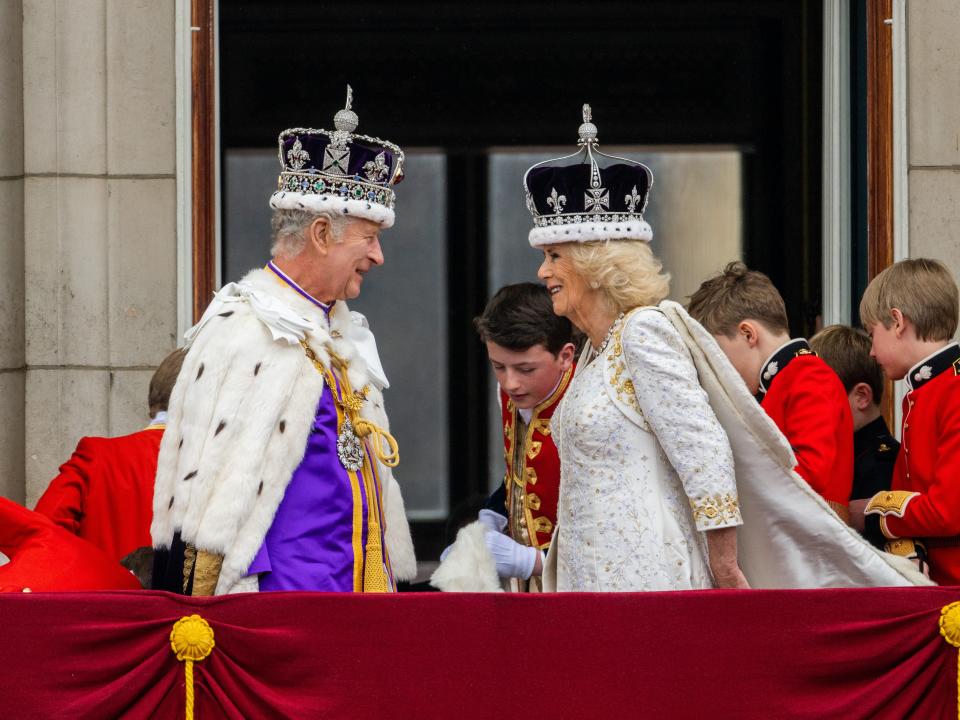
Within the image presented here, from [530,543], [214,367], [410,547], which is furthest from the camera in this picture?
[530,543]

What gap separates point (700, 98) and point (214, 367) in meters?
4.79

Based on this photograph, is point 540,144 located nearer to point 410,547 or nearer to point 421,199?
point 421,199

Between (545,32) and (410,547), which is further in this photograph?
(545,32)

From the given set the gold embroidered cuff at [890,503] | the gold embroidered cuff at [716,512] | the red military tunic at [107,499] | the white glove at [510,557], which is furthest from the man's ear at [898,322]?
the red military tunic at [107,499]

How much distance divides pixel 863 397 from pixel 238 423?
88.5 inches

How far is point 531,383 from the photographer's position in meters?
4.16

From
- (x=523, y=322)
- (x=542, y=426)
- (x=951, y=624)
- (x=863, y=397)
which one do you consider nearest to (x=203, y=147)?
(x=523, y=322)

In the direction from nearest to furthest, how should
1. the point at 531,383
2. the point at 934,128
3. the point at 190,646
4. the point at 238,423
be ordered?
the point at 190,646 < the point at 238,423 < the point at 531,383 < the point at 934,128

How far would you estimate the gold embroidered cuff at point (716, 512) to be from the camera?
320cm

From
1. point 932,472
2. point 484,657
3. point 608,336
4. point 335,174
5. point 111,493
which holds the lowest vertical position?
point 484,657

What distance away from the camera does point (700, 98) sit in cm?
755

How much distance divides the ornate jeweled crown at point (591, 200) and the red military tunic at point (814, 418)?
0.75 metres

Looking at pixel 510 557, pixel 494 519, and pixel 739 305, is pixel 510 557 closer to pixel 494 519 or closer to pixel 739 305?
pixel 494 519

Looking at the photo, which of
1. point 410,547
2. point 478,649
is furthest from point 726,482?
point 410,547
